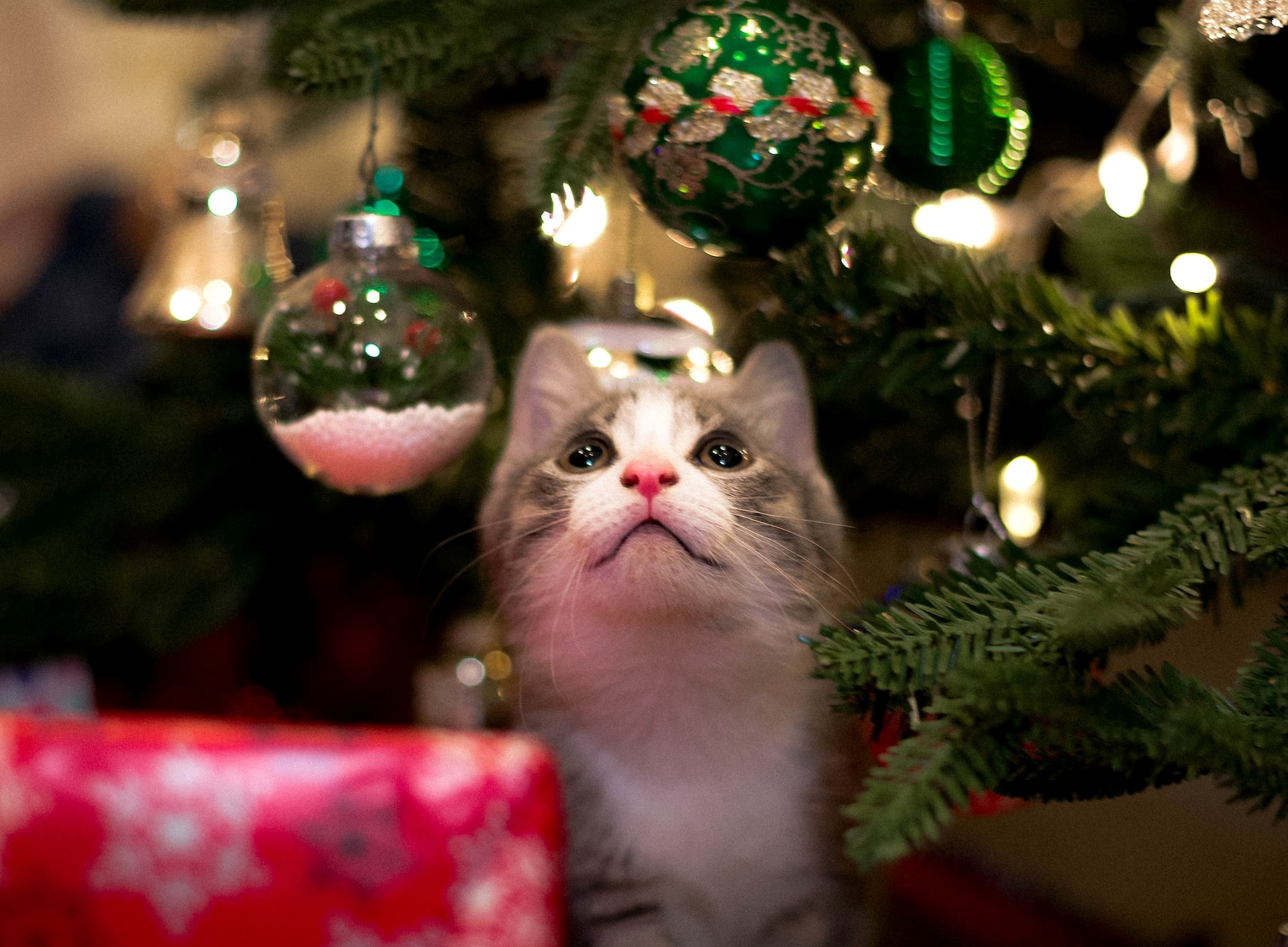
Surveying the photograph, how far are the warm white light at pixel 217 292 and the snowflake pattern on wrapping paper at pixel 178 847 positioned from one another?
466mm

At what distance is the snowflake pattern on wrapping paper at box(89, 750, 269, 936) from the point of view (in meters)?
0.44

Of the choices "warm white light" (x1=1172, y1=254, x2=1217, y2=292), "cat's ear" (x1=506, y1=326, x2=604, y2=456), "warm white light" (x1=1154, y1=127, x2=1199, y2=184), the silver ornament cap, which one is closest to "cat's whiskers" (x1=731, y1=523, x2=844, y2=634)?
"cat's ear" (x1=506, y1=326, x2=604, y2=456)

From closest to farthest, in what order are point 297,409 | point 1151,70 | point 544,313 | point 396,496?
1. point 297,409
2. point 1151,70
3. point 544,313
4. point 396,496

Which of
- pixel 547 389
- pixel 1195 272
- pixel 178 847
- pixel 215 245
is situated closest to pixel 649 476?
pixel 547 389

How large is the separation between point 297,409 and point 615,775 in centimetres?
25

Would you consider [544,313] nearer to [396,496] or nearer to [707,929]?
[396,496]

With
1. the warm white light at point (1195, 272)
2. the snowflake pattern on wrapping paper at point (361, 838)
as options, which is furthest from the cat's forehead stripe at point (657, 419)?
the warm white light at point (1195, 272)

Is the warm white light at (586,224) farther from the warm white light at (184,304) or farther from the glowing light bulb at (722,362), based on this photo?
the warm white light at (184,304)

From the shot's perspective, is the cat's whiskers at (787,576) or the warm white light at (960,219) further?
the warm white light at (960,219)

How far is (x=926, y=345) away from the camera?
1.80 ft

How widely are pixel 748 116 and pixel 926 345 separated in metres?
0.15

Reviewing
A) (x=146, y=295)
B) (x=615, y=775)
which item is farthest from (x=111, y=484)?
(x=615, y=775)

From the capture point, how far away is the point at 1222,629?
0.70m

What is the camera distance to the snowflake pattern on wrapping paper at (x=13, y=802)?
0.44 metres
